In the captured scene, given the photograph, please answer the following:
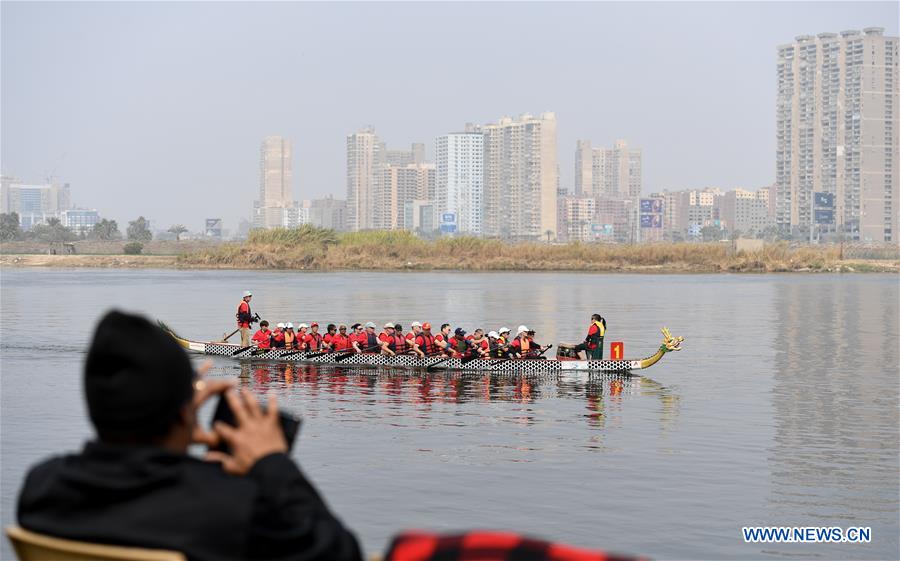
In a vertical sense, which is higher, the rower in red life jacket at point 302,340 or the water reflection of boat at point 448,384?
the rower in red life jacket at point 302,340

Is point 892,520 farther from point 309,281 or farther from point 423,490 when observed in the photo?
point 309,281

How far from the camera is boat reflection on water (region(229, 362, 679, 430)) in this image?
27.4m

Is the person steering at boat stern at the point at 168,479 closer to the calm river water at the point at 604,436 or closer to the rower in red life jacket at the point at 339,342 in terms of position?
the calm river water at the point at 604,436

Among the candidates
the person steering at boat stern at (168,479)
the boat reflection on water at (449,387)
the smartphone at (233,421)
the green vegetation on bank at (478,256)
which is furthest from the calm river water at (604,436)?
the green vegetation on bank at (478,256)

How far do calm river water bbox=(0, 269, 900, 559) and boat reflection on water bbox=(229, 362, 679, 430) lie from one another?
8cm

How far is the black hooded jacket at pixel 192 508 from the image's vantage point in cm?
338

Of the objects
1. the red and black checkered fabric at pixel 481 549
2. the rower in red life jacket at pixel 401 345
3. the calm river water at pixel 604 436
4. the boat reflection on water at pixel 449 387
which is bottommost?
the calm river water at pixel 604 436

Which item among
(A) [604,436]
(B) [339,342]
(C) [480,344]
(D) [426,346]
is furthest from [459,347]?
(A) [604,436]

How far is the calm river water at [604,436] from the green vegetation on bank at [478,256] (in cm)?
7004

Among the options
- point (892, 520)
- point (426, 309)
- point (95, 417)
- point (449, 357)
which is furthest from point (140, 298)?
point (95, 417)

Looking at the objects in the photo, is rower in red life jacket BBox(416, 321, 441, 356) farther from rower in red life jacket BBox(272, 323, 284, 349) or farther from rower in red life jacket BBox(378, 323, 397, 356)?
rower in red life jacket BBox(272, 323, 284, 349)

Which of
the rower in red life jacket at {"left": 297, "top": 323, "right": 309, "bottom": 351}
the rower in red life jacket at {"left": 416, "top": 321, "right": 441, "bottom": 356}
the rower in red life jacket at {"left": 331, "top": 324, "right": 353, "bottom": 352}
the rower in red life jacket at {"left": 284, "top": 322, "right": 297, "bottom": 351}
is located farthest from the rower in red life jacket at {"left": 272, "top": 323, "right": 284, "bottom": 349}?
the rower in red life jacket at {"left": 416, "top": 321, "right": 441, "bottom": 356}

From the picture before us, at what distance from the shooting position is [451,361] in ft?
103

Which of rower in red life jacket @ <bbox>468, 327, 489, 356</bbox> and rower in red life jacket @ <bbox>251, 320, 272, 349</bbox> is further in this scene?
rower in red life jacket @ <bbox>251, 320, 272, 349</bbox>
